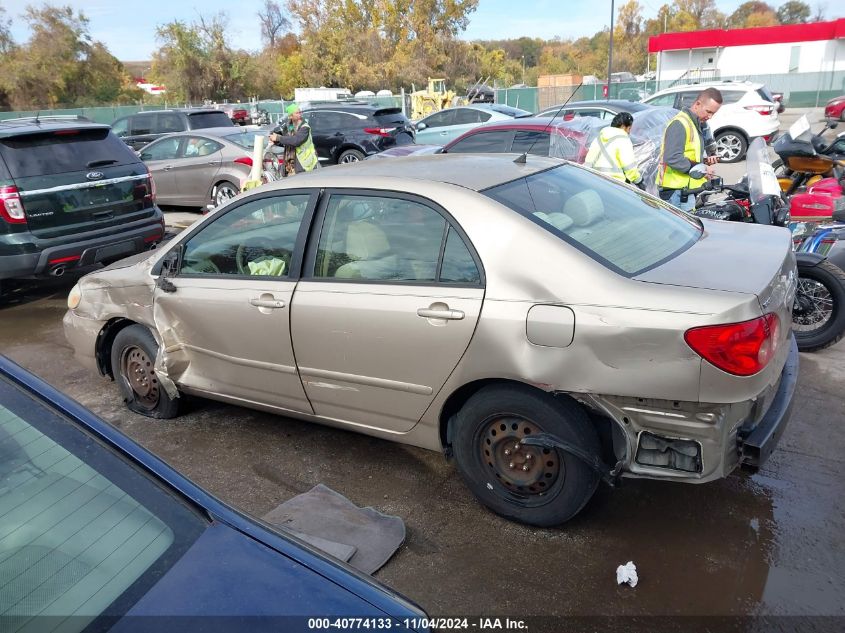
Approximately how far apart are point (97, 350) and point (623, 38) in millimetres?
85062

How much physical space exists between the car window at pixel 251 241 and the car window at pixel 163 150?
29.3 ft

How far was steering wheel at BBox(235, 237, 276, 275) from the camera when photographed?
3.83 metres

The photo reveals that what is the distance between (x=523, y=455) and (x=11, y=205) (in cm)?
576

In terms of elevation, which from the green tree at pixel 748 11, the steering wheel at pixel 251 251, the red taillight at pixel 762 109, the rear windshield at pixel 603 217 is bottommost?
the red taillight at pixel 762 109

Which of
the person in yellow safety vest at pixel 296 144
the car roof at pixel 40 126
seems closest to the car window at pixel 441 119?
the person in yellow safety vest at pixel 296 144

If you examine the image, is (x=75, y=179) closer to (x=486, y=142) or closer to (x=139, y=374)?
(x=139, y=374)

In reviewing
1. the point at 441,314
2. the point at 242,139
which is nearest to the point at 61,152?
the point at 242,139

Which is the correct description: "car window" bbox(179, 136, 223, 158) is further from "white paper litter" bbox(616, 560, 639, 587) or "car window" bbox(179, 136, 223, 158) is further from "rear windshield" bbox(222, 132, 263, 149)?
"white paper litter" bbox(616, 560, 639, 587)

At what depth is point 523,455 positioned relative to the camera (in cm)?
305

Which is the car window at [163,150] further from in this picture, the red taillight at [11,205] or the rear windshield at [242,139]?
the red taillight at [11,205]

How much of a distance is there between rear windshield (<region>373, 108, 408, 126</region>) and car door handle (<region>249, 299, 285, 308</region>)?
1262cm

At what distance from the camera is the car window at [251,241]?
371cm

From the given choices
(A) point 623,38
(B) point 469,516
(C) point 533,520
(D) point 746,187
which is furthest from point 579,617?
(A) point 623,38

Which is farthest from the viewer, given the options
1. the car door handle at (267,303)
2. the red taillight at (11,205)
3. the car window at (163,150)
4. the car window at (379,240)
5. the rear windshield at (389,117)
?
the rear windshield at (389,117)
